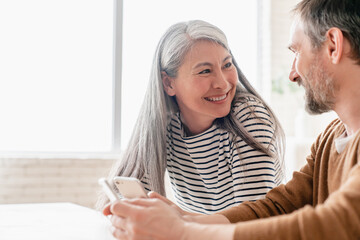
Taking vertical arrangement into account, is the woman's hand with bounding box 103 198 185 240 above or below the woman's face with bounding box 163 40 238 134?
below

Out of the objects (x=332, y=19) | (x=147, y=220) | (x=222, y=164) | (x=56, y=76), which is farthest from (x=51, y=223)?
(x=56, y=76)

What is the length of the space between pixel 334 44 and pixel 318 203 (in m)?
0.43

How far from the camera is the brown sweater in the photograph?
696mm

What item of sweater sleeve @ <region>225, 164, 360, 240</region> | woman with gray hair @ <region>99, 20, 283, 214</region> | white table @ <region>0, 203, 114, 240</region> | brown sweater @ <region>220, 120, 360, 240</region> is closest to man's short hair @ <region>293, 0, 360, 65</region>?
brown sweater @ <region>220, 120, 360, 240</region>

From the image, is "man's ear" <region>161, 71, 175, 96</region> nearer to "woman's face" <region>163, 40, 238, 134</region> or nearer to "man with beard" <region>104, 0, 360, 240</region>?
"woman's face" <region>163, 40, 238, 134</region>

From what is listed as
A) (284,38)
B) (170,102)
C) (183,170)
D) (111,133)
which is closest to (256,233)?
(183,170)

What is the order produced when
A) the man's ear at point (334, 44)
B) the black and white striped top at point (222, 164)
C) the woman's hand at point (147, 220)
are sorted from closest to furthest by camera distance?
the woman's hand at point (147, 220), the man's ear at point (334, 44), the black and white striped top at point (222, 164)

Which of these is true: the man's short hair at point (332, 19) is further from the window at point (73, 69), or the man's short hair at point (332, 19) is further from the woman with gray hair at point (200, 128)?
the window at point (73, 69)

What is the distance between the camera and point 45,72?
142 inches

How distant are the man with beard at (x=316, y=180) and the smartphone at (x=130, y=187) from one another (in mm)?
51

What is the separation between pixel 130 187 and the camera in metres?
1.05

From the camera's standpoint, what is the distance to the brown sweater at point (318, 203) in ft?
2.28

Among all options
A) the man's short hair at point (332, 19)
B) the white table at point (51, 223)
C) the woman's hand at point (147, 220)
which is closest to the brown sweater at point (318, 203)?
the woman's hand at point (147, 220)

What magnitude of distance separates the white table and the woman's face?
600 millimetres
